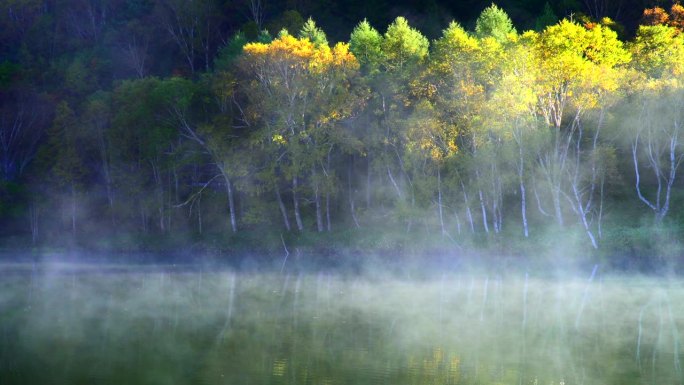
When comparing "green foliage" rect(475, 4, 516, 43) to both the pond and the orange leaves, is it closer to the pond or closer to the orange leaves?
the orange leaves

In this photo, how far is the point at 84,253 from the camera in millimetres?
64062

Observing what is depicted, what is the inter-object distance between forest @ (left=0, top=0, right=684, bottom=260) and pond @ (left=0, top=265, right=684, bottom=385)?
11301 millimetres

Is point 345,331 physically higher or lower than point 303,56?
lower

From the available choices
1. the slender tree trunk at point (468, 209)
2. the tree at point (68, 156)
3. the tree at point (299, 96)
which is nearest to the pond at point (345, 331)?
the slender tree trunk at point (468, 209)

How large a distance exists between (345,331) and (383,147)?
3295 cm

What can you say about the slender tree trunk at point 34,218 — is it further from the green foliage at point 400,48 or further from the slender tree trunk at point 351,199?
the green foliage at point 400,48

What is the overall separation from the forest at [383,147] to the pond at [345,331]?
37.1ft

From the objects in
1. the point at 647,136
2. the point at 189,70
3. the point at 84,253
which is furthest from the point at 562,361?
the point at 189,70

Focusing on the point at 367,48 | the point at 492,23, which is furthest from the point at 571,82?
the point at 367,48

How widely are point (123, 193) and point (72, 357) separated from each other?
152ft

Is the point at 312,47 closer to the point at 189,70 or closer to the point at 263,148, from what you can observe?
the point at 263,148

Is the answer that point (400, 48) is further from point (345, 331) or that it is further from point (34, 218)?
point (345, 331)

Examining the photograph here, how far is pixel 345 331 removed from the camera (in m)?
27.3

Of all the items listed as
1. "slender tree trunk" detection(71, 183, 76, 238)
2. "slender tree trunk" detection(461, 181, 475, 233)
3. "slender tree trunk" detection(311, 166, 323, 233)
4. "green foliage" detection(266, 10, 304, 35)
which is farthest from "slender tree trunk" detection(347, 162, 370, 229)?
"green foliage" detection(266, 10, 304, 35)
